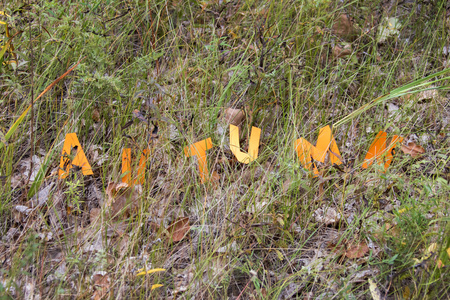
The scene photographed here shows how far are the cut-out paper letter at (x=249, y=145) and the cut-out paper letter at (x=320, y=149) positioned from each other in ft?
0.73

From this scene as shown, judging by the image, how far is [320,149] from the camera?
6.89 feet

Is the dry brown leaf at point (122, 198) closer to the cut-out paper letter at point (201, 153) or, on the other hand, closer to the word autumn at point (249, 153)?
the word autumn at point (249, 153)

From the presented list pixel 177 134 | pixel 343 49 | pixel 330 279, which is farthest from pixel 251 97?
pixel 330 279

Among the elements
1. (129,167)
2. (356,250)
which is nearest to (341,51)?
(356,250)

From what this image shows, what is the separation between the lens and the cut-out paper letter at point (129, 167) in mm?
1859

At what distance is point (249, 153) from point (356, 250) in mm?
742

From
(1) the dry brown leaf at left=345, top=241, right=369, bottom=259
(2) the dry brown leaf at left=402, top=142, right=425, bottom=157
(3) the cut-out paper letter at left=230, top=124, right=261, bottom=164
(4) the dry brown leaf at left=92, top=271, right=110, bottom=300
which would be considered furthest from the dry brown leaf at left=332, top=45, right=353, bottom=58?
(4) the dry brown leaf at left=92, top=271, right=110, bottom=300

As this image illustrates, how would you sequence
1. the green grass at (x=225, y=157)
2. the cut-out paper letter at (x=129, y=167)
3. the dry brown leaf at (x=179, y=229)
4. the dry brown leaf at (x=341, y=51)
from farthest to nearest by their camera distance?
the dry brown leaf at (x=341, y=51), the cut-out paper letter at (x=129, y=167), the dry brown leaf at (x=179, y=229), the green grass at (x=225, y=157)

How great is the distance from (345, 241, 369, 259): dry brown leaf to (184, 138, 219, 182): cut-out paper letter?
2.48 ft

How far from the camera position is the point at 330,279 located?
61.7 inches

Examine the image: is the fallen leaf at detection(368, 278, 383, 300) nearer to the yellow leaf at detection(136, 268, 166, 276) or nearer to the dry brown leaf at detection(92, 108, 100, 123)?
the yellow leaf at detection(136, 268, 166, 276)

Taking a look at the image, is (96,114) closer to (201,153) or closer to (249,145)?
(201,153)

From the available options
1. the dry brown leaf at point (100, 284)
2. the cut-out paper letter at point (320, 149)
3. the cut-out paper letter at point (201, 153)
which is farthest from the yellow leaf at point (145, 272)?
the cut-out paper letter at point (320, 149)

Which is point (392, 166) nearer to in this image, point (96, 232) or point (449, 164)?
point (449, 164)
